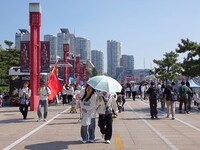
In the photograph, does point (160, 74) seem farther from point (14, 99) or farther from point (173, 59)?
point (14, 99)

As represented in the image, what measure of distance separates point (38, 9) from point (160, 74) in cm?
4404

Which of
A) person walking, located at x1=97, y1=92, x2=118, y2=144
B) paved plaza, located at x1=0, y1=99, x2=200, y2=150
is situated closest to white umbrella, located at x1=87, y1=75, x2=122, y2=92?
person walking, located at x1=97, y1=92, x2=118, y2=144

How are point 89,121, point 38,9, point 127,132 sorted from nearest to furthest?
point 89,121
point 127,132
point 38,9

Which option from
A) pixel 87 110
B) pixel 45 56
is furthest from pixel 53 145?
pixel 45 56

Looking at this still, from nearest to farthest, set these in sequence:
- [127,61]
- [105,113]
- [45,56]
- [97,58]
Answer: [105,113] → [45,56] → [97,58] → [127,61]

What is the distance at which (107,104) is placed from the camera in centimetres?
1032

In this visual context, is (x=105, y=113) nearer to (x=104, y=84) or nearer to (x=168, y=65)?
(x=104, y=84)

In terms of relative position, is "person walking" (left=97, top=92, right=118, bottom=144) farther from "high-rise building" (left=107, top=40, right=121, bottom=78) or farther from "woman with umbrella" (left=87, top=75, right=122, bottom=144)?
"high-rise building" (left=107, top=40, right=121, bottom=78)

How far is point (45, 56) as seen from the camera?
2677 centimetres

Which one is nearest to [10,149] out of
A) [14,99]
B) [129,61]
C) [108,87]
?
[108,87]

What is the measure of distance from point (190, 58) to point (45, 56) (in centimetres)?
1015

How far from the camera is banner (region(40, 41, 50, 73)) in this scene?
26.5 metres

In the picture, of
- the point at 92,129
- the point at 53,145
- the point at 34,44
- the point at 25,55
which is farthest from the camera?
the point at 25,55

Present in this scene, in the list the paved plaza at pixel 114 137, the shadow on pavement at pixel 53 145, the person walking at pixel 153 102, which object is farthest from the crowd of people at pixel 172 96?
the shadow on pavement at pixel 53 145
